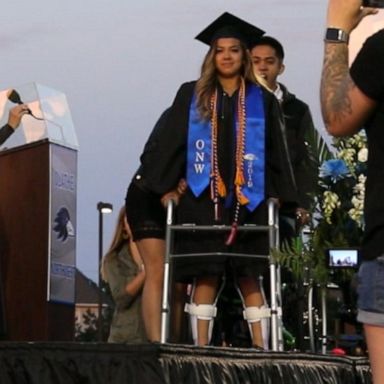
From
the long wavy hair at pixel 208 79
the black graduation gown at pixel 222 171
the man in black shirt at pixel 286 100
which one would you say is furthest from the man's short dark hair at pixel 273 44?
the black graduation gown at pixel 222 171

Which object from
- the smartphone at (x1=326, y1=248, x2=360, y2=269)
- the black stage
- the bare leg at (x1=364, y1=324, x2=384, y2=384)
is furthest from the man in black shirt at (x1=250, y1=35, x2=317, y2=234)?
the bare leg at (x1=364, y1=324, x2=384, y2=384)

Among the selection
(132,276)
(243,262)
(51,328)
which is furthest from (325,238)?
(51,328)

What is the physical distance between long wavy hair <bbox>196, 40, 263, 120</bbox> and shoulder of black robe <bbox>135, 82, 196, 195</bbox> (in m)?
0.07

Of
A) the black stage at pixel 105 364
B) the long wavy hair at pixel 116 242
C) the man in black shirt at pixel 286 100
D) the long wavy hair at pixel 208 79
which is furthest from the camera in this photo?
the long wavy hair at pixel 116 242

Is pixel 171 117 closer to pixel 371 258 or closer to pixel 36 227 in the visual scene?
pixel 36 227

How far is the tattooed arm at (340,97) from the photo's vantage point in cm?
386

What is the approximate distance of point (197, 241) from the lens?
8273 mm

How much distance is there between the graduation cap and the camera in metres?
8.53

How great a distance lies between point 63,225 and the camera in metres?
11.1

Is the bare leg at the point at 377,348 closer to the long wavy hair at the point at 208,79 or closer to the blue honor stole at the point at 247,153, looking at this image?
the blue honor stole at the point at 247,153

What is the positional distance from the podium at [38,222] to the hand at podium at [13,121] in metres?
0.04

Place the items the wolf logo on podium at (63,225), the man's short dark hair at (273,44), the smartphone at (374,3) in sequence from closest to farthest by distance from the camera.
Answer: the smartphone at (374,3) → the man's short dark hair at (273,44) → the wolf logo on podium at (63,225)

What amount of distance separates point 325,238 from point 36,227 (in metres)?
3.71

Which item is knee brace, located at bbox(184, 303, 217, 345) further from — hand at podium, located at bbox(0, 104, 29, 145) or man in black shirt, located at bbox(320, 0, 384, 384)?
man in black shirt, located at bbox(320, 0, 384, 384)
